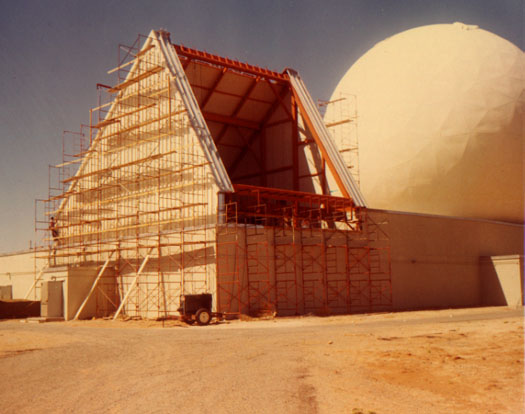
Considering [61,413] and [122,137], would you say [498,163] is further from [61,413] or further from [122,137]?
[61,413]

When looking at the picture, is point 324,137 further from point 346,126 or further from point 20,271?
point 20,271

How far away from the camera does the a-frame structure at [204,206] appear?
26.8 metres

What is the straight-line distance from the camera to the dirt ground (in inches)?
330

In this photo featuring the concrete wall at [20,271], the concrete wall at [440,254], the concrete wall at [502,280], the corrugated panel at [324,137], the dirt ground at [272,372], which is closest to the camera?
the dirt ground at [272,372]

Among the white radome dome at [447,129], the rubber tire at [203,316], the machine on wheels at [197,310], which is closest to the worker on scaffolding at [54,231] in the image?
the machine on wheels at [197,310]

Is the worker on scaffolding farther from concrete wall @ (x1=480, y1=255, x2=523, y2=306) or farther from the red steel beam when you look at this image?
concrete wall @ (x1=480, y1=255, x2=523, y2=306)

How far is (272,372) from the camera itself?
10930 mm

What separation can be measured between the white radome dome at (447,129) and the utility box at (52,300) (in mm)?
17956

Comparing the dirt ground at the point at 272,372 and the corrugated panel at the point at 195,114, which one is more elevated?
the corrugated panel at the point at 195,114

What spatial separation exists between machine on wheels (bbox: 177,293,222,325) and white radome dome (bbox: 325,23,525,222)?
15499 millimetres

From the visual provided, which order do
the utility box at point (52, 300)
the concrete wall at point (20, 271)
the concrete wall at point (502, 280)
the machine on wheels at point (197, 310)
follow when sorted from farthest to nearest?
the concrete wall at point (20, 271)
the concrete wall at point (502, 280)
the utility box at point (52, 300)
the machine on wheels at point (197, 310)

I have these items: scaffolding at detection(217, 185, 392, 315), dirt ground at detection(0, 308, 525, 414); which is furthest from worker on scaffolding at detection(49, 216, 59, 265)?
dirt ground at detection(0, 308, 525, 414)

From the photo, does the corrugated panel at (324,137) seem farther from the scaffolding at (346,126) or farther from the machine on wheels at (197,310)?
the machine on wheels at (197,310)

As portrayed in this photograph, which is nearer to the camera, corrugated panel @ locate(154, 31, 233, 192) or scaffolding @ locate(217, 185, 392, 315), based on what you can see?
scaffolding @ locate(217, 185, 392, 315)
